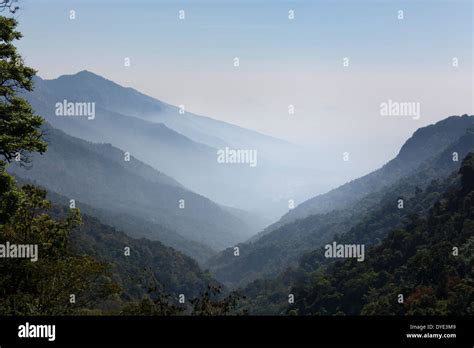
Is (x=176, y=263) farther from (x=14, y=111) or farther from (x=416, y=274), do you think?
(x=14, y=111)

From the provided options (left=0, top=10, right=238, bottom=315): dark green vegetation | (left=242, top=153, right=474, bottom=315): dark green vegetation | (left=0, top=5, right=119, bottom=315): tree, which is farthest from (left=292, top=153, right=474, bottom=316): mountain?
(left=0, top=5, right=119, bottom=315): tree

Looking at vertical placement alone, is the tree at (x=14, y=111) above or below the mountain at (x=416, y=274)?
above

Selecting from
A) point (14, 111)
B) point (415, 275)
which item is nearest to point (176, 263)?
point (415, 275)

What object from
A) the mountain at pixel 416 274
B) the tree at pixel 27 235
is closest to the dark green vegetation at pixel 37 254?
the tree at pixel 27 235

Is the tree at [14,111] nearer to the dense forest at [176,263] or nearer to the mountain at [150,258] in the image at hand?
the dense forest at [176,263]

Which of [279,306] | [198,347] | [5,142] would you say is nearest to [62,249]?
[5,142]

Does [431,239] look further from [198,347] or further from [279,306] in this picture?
[198,347]

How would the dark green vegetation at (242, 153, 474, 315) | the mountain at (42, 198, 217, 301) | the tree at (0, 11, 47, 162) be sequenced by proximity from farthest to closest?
the mountain at (42, 198, 217, 301)
the dark green vegetation at (242, 153, 474, 315)
the tree at (0, 11, 47, 162)

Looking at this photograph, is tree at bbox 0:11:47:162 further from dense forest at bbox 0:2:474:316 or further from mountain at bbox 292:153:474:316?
mountain at bbox 292:153:474:316

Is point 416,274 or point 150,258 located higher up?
point 150,258

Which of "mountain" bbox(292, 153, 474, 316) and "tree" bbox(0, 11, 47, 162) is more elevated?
"tree" bbox(0, 11, 47, 162)

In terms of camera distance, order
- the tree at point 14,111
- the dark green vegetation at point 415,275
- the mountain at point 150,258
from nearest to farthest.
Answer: the tree at point 14,111, the dark green vegetation at point 415,275, the mountain at point 150,258
